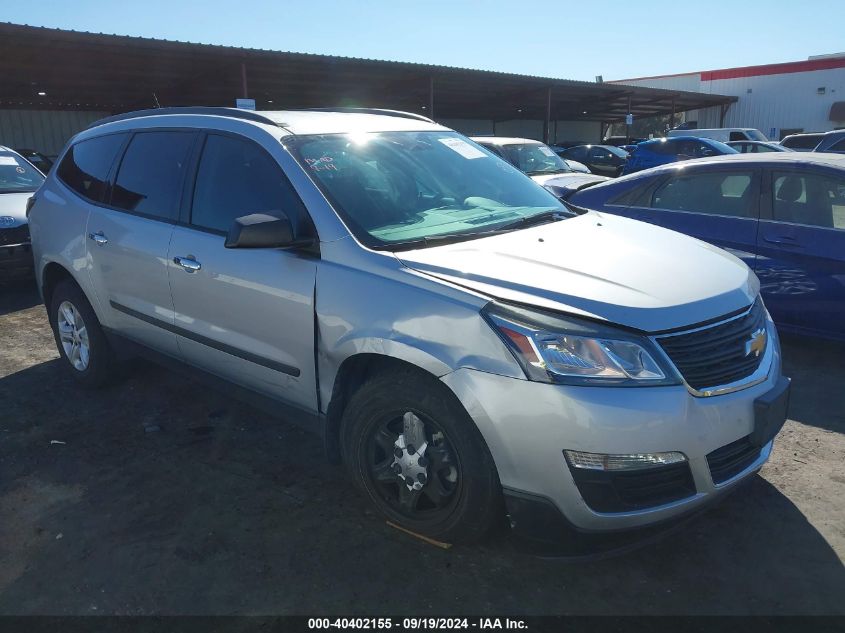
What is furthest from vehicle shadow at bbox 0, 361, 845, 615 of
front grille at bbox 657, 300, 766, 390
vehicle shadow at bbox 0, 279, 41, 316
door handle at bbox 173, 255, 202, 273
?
vehicle shadow at bbox 0, 279, 41, 316

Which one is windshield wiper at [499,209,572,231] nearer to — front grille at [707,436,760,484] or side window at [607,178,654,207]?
front grille at [707,436,760,484]

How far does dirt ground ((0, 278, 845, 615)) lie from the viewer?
2447 mm

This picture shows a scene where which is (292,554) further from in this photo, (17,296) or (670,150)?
(670,150)

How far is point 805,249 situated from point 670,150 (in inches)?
486

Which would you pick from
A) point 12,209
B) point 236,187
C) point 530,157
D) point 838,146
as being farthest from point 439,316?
point 838,146

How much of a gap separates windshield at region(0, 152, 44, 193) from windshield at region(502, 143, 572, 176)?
6705 millimetres

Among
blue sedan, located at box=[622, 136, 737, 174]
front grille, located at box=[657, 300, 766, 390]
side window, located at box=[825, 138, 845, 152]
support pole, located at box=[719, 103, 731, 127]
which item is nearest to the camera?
A: front grille, located at box=[657, 300, 766, 390]

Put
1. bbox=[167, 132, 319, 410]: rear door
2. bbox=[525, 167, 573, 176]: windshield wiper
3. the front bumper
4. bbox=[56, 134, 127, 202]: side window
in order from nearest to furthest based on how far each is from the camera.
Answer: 1. the front bumper
2. bbox=[167, 132, 319, 410]: rear door
3. bbox=[56, 134, 127, 202]: side window
4. bbox=[525, 167, 573, 176]: windshield wiper

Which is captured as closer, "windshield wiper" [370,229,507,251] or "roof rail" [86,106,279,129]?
"windshield wiper" [370,229,507,251]

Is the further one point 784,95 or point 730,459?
point 784,95

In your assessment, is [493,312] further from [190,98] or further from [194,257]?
[190,98]

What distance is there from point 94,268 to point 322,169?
1982 millimetres

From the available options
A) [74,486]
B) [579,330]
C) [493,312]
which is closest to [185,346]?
[74,486]

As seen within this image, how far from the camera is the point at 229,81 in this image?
66.7ft
